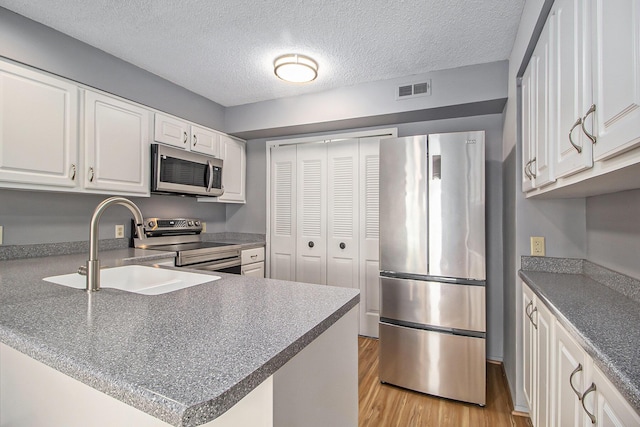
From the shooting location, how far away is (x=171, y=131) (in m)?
2.83

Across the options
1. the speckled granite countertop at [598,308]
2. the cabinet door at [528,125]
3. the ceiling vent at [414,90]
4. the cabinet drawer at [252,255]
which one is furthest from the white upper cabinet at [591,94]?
the cabinet drawer at [252,255]

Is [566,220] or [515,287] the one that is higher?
[566,220]

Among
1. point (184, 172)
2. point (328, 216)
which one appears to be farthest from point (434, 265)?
point (184, 172)

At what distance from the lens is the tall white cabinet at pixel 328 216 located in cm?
315

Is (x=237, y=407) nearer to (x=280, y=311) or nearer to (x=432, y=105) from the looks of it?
(x=280, y=311)

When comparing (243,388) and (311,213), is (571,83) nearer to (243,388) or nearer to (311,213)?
(243,388)

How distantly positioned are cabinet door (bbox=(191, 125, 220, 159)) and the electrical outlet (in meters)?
2.92

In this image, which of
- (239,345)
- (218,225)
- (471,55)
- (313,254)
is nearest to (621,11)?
(239,345)

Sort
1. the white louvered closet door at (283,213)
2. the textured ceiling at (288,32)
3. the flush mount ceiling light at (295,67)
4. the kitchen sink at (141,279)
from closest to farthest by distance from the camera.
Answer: the kitchen sink at (141,279)
the textured ceiling at (288,32)
the flush mount ceiling light at (295,67)
the white louvered closet door at (283,213)

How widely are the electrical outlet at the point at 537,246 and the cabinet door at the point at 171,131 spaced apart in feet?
9.66

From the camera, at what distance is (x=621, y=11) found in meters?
0.82

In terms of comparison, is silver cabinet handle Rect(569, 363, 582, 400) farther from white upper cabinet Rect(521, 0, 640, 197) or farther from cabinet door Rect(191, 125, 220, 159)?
cabinet door Rect(191, 125, 220, 159)

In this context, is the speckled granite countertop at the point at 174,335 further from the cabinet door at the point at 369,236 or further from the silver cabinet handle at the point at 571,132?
the cabinet door at the point at 369,236

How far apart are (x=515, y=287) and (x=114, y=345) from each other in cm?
217
